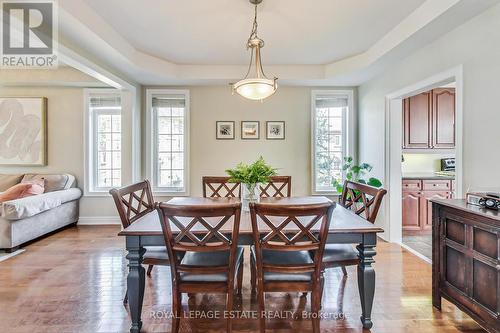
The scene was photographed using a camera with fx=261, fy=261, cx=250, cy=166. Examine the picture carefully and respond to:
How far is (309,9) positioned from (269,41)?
819 millimetres

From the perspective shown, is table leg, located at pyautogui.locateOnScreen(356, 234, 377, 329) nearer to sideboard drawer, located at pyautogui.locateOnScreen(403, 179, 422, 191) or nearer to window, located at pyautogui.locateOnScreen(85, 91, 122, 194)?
sideboard drawer, located at pyautogui.locateOnScreen(403, 179, 422, 191)

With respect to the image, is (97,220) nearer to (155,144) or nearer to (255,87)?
(155,144)

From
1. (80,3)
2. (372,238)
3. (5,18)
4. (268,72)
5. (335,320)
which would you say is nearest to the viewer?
(372,238)

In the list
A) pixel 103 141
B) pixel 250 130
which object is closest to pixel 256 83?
pixel 250 130

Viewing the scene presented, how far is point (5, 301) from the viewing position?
2258 mm

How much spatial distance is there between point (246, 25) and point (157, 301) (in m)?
2.89

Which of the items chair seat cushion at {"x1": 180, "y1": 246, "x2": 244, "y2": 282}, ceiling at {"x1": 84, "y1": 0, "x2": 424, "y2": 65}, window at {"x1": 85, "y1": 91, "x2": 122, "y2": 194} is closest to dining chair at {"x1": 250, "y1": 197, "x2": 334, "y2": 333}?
chair seat cushion at {"x1": 180, "y1": 246, "x2": 244, "y2": 282}

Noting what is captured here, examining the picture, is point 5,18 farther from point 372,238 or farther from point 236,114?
point 372,238

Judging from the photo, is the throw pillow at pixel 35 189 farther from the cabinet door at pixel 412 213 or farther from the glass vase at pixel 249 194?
the cabinet door at pixel 412 213

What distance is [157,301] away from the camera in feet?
7.52

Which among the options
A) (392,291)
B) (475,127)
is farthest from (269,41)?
(392,291)

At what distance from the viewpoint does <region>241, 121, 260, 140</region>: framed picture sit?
4.64m

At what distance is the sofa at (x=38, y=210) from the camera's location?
3.29 m

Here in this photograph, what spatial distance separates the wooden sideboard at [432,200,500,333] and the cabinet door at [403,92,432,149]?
Result: 2.46 m
